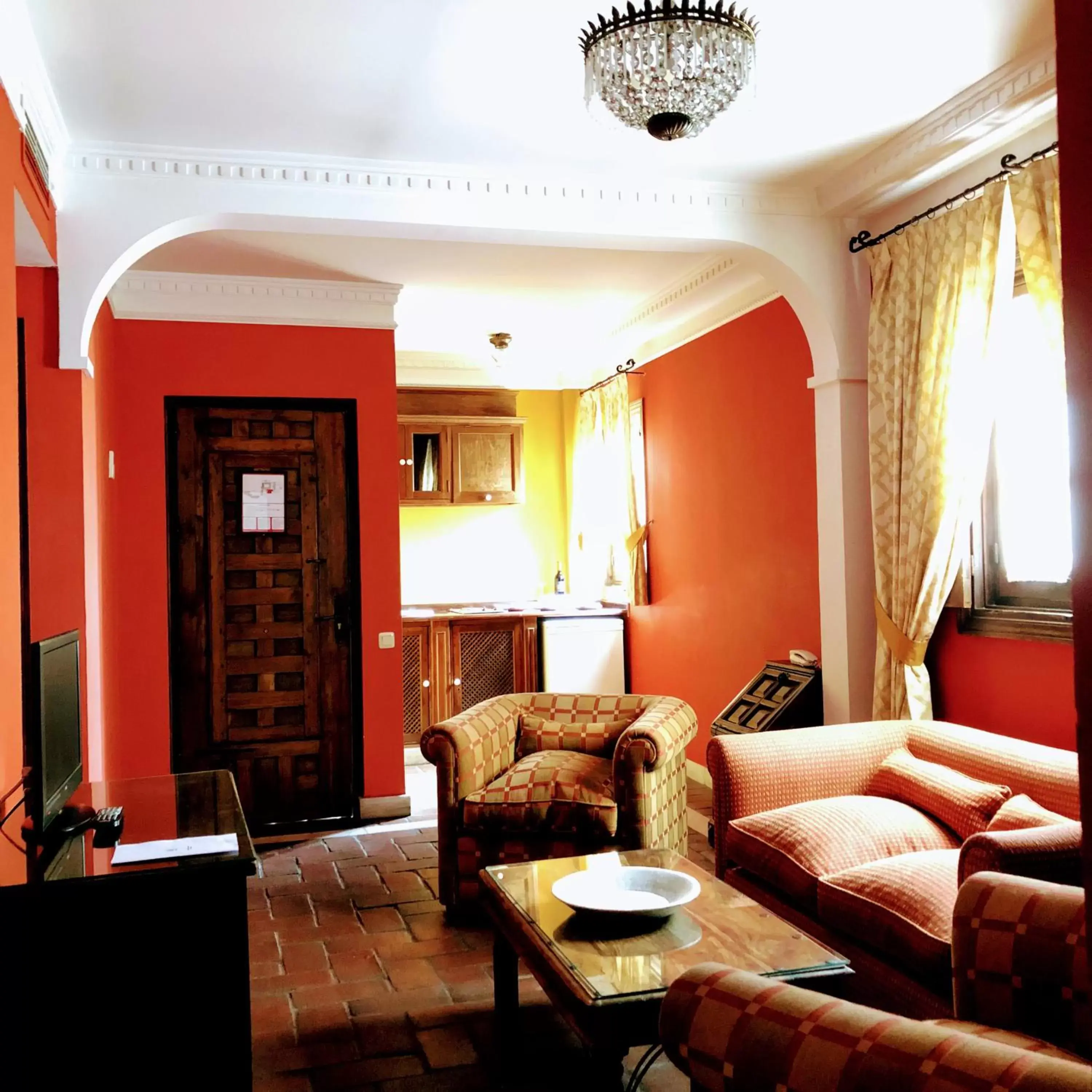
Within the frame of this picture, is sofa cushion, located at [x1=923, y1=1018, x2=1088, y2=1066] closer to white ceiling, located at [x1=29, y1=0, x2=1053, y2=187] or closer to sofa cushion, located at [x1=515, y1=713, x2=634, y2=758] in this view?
white ceiling, located at [x1=29, y1=0, x2=1053, y2=187]

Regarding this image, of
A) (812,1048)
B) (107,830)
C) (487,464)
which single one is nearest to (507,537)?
(487,464)

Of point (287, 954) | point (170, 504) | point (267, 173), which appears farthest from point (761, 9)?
point (170, 504)

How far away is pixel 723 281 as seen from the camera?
5418 mm

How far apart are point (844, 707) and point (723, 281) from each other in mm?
2402

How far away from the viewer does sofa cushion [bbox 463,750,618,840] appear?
3.64 m

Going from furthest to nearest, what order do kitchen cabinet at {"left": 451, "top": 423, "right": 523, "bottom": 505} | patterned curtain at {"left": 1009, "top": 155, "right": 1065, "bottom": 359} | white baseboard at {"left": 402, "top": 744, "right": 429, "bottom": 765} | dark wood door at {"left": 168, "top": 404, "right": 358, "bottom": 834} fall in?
kitchen cabinet at {"left": 451, "top": 423, "right": 523, "bottom": 505} → white baseboard at {"left": 402, "top": 744, "right": 429, "bottom": 765} → dark wood door at {"left": 168, "top": 404, "right": 358, "bottom": 834} → patterned curtain at {"left": 1009, "top": 155, "right": 1065, "bottom": 359}

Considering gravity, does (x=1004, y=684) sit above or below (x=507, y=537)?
below

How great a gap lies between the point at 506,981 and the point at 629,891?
0.44 m

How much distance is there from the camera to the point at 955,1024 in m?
1.85

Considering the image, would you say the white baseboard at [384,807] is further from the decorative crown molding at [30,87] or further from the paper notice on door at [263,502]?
the decorative crown molding at [30,87]

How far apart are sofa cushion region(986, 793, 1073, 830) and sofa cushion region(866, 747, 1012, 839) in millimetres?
114

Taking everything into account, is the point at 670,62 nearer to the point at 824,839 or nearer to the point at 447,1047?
the point at 824,839

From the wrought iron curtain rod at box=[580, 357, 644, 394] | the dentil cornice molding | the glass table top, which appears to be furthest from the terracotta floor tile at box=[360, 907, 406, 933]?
the wrought iron curtain rod at box=[580, 357, 644, 394]

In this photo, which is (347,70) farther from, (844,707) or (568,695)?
(844,707)
